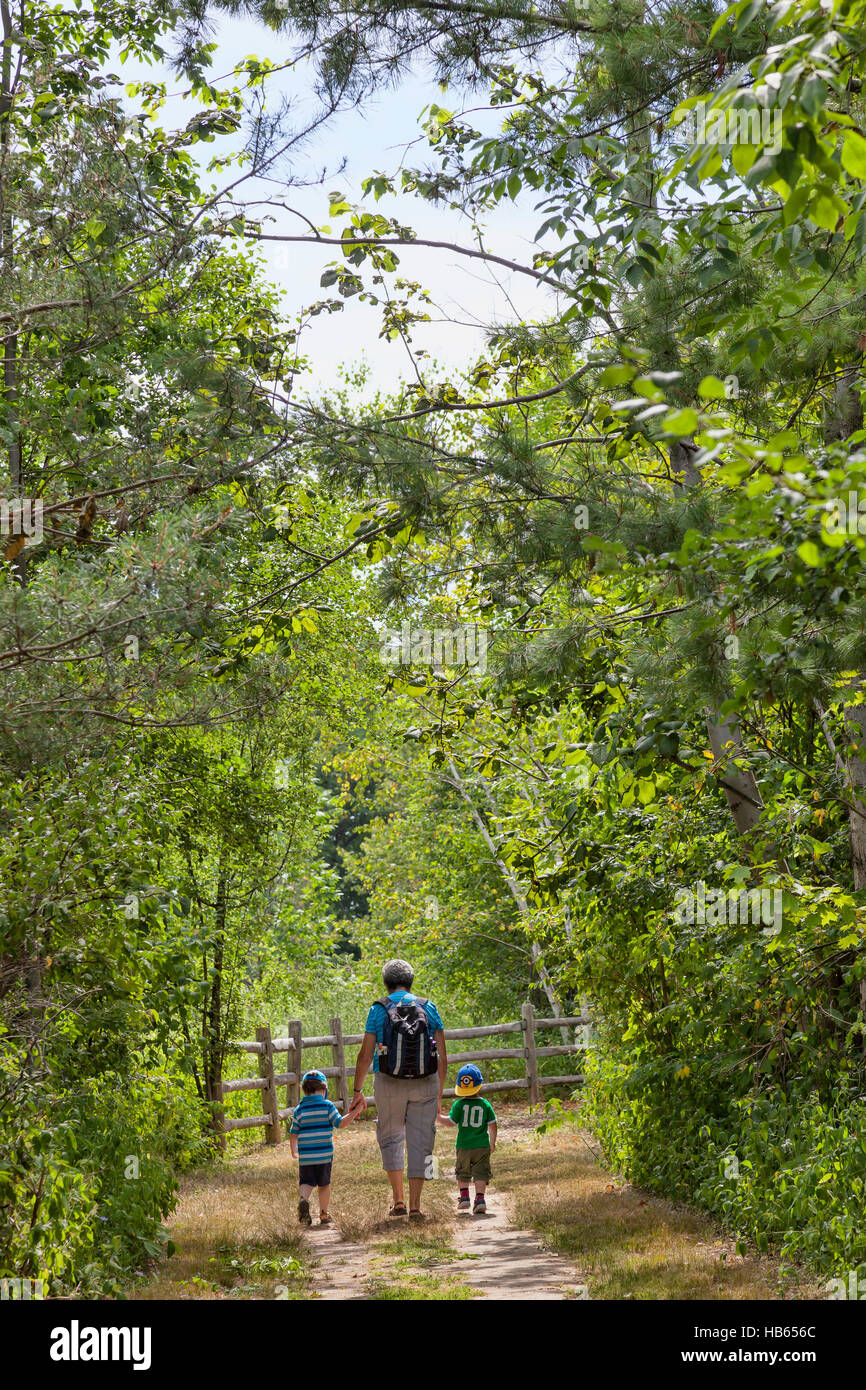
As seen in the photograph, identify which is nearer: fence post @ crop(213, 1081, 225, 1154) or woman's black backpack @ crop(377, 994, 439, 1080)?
woman's black backpack @ crop(377, 994, 439, 1080)

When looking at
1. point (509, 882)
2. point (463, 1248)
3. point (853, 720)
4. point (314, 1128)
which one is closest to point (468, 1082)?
point (314, 1128)

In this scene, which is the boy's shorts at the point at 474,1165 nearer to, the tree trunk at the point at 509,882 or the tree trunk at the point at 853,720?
the tree trunk at the point at 853,720

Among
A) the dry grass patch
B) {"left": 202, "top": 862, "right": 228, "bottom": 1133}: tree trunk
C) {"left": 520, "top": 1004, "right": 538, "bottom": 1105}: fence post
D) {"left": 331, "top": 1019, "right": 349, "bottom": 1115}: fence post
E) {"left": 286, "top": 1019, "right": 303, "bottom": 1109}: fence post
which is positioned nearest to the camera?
the dry grass patch

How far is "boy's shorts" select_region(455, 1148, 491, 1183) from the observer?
853 centimetres

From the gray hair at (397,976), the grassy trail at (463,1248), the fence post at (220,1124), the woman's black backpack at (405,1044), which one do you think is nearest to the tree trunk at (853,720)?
the grassy trail at (463,1248)

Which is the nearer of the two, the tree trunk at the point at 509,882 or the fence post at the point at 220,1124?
the fence post at the point at 220,1124

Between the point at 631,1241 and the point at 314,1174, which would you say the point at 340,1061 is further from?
the point at 631,1241

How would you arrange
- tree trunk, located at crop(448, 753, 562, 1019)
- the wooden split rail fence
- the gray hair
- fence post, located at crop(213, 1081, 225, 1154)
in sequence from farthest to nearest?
tree trunk, located at crop(448, 753, 562, 1019)
the wooden split rail fence
fence post, located at crop(213, 1081, 225, 1154)
the gray hair

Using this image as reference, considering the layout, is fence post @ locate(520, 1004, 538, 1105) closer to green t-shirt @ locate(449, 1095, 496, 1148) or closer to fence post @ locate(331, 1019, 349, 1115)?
fence post @ locate(331, 1019, 349, 1115)

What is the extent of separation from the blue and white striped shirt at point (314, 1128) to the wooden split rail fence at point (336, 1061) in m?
5.20

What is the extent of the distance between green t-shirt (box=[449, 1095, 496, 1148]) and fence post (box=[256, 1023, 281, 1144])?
642 cm

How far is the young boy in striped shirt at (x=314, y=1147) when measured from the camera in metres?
7.93

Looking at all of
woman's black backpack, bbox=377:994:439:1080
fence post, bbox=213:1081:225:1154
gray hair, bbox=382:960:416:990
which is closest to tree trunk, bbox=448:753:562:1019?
fence post, bbox=213:1081:225:1154
